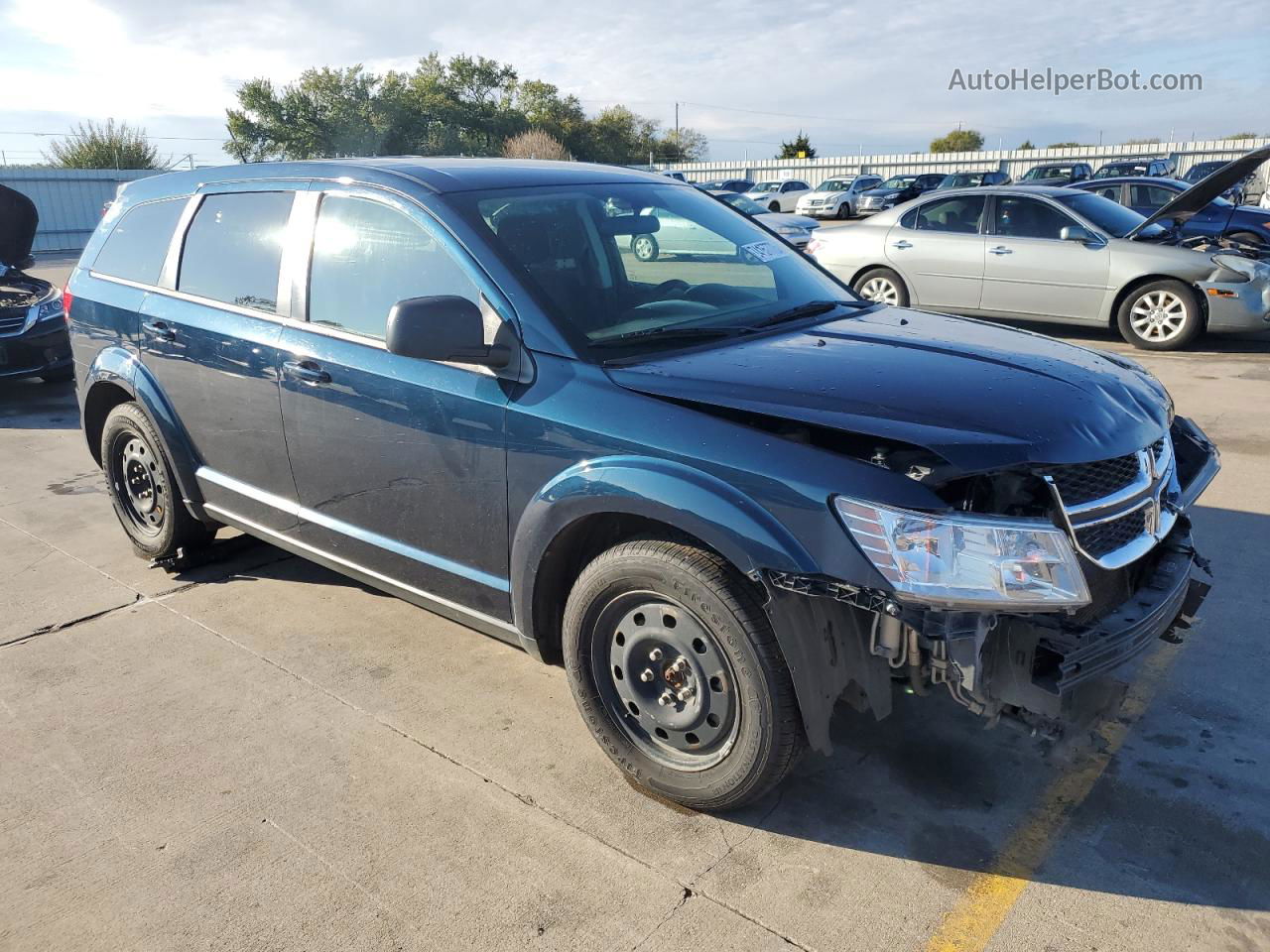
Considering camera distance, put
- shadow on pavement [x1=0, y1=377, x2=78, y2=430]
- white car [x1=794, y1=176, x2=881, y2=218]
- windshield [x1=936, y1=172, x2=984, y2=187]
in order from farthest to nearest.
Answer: white car [x1=794, y1=176, x2=881, y2=218] < windshield [x1=936, y1=172, x2=984, y2=187] < shadow on pavement [x1=0, y1=377, x2=78, y2=430]

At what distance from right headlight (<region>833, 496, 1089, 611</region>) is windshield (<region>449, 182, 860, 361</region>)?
1.07m

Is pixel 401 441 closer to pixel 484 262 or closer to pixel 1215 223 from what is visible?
pixel 484 262

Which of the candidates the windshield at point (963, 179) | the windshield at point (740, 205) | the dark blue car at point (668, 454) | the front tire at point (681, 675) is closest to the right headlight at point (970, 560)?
the dark blue car at point (668, 454)

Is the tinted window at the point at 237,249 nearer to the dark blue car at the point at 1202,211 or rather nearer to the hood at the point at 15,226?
the hood at the point at 15,226

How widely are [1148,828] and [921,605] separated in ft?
3.76

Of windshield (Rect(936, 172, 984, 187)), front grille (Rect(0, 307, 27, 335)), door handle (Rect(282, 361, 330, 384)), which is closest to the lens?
door handle (Rect(282, 361, 330, 384))

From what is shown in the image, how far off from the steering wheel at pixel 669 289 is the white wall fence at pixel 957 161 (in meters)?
39.8

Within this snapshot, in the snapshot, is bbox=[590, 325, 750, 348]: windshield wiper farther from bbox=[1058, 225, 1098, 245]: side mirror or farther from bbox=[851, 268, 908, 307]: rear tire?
bbox=[851, 268, 908, 307]: rear tire

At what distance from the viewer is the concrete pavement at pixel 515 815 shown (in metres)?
2.58


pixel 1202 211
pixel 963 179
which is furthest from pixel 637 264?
pixel 963 179

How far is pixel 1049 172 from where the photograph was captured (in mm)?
28969

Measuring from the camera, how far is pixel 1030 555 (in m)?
2.44

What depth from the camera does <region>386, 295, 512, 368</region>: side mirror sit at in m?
2.96

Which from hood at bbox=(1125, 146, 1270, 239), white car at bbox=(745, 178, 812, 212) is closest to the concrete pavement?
hood at bbox=(1125, 146, 1270, 239)
